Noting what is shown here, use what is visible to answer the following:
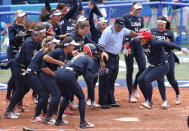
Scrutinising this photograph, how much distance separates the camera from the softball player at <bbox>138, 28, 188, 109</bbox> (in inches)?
428

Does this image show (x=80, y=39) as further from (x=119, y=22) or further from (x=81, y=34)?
(x=119, y=22)

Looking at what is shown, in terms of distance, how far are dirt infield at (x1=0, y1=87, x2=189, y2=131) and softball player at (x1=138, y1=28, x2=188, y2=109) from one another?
48 cm

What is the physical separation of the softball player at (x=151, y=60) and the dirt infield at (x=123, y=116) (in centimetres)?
48

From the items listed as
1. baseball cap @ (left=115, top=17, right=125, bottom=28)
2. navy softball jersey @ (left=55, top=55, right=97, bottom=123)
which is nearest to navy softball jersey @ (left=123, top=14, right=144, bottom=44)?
baseball cap @ (left=115, top=17, right=125, bottom=28)

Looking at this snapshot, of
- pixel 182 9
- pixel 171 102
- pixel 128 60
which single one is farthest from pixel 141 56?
pixel 182 9

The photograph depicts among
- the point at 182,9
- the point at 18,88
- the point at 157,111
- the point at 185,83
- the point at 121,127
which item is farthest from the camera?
the point at 182,9

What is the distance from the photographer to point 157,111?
1111 centimetres

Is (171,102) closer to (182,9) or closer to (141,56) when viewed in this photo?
(141,56)

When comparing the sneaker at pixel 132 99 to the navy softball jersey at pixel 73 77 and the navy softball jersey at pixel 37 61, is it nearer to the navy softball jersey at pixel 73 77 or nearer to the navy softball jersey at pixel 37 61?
the navy softball jersey at pixel 73 77

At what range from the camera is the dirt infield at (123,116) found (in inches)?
377

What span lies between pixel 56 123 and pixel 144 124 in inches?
65.0

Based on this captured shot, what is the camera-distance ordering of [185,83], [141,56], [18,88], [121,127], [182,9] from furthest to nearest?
[182,9] → [185,83] → [141,56] → [18,88] → [121,127]

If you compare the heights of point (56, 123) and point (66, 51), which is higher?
point (66, 51)

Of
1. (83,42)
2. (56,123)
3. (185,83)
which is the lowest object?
(185,83)
